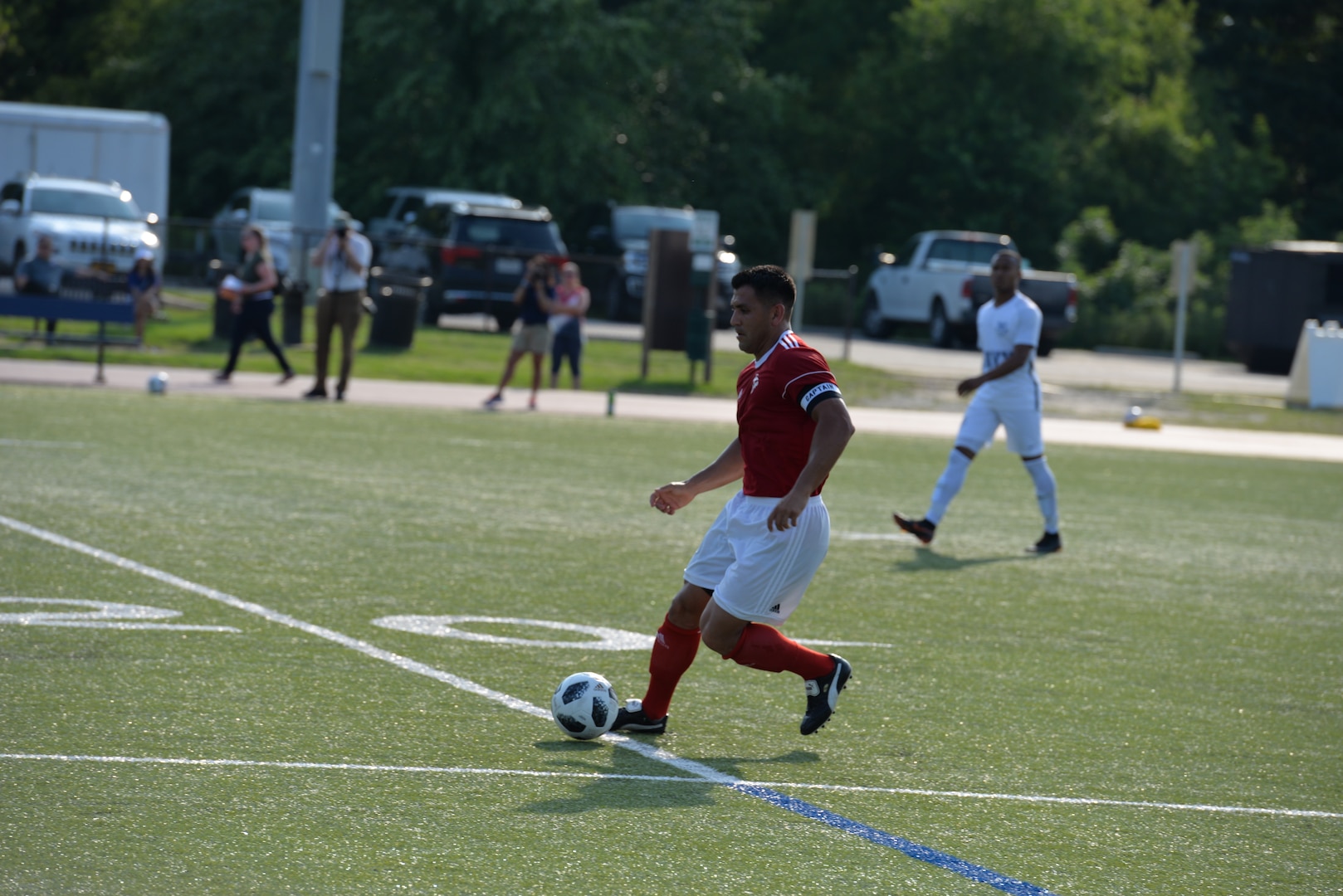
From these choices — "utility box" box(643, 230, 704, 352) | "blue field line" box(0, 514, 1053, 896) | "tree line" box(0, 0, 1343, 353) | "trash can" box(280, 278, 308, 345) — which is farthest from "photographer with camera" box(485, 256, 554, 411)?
"tree line" box(0, 0, 1343, 353)

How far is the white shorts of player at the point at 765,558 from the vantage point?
6.16 m

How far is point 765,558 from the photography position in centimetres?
615

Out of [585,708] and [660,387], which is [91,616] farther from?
[660,387]

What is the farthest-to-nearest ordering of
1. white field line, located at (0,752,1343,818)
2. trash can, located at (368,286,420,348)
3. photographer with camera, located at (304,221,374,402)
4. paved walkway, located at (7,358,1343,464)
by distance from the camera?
trash can, located at (368,286,420,348), paved walkway, located at (7,358,1343,464), photographer with camera, located at (304,221,374,402), white field line, located at (0,752,1343,818)

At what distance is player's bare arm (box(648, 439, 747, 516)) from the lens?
645 centimetres

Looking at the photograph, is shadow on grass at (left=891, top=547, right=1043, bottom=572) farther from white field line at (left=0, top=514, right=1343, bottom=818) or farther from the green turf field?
white field line at (left=0, top=514, right=1343, bottom=818)

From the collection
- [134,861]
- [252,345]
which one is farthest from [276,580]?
[252,345]

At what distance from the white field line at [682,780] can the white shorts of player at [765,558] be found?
64 cm

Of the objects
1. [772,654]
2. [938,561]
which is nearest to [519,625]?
[772,654]

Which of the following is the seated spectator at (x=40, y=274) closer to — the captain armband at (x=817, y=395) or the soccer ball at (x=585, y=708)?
Answer: the soccer ball at (x=585, y=708)

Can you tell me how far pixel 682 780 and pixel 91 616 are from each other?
3495 mm

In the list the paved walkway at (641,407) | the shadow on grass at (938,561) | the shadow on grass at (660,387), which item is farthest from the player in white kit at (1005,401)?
the shadow on grass at (660,387)

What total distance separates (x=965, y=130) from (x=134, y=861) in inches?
1776

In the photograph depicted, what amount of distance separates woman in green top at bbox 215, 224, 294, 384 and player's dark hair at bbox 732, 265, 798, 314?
15355 mm
